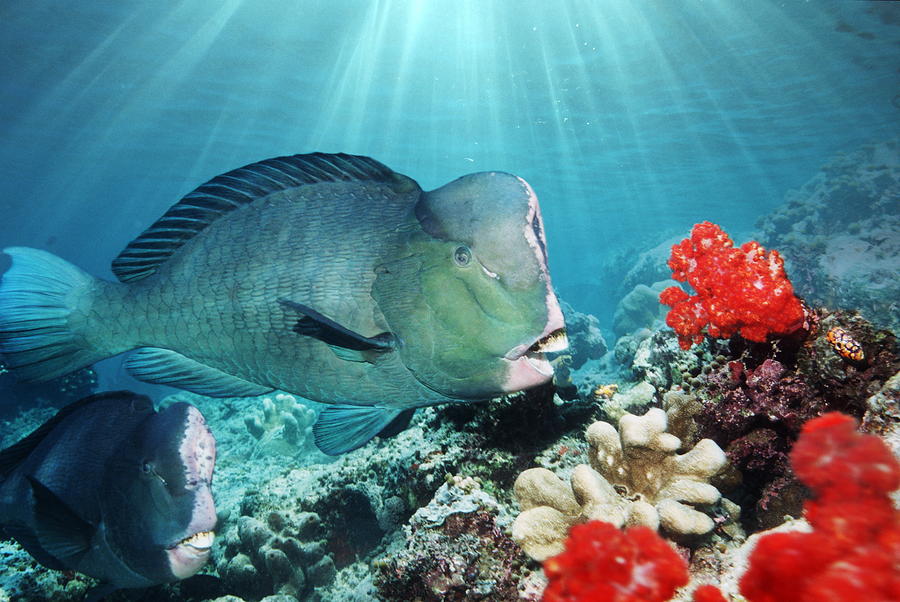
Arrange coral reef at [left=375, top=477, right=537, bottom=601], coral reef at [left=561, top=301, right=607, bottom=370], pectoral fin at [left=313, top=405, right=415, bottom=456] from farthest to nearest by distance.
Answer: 1. coral reef at [left=561, top=301, right=607, bottom=370]
2. coral reef at [left=375, top=477, right=537, bottom=601]
3. pectoral fin at [left=313, top=405, right=415, bottom=456]

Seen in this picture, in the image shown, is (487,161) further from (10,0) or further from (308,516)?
(308,516)

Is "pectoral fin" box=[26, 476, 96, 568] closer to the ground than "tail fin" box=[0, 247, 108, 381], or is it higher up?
closer to the ground

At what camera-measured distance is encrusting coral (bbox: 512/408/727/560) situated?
1.95 metres

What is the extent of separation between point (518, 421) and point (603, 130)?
116 feet

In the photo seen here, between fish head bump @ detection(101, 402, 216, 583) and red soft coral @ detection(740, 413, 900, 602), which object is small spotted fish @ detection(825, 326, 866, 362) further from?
fish head bump @ detection(101, 402, 216, 583)

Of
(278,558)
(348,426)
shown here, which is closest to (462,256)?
(348,426)

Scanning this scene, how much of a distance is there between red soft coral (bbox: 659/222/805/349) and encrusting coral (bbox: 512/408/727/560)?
0.73 meters

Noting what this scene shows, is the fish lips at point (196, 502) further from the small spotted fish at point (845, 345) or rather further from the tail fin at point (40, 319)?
the small spotted fish at point (845, 345)

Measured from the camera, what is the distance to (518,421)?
304 cm

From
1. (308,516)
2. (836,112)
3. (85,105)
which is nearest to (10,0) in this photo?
(85,105)

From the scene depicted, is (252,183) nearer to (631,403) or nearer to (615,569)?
(615,569)

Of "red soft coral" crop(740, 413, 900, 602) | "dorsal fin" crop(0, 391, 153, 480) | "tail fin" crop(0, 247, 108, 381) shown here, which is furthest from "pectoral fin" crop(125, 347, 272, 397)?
"red soft coral" crop(740, 413, 900, 602)

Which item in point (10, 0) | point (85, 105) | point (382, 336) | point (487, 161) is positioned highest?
point (10, 0)

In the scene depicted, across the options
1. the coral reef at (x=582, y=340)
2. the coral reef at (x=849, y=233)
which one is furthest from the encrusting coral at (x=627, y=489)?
the coral reef at (x=582, y=340)
